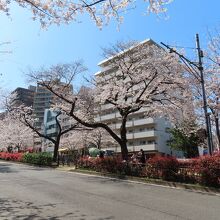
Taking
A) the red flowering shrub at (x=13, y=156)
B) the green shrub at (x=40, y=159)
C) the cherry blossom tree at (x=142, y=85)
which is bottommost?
the green shrub at (x=40, y=159)

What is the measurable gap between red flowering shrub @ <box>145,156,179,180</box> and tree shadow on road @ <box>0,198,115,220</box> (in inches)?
286

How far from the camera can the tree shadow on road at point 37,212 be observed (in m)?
7.21

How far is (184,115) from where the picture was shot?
73.8 ft

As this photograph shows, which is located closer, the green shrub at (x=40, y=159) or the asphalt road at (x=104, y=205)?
the asphalt road at (x=104, y=205)

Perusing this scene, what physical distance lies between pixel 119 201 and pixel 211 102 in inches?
613

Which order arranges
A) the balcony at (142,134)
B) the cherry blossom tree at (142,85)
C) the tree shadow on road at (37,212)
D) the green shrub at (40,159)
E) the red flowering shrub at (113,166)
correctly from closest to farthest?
1. the tree shadow on road at (37,212)
2. the red flowering shrub at (113,166)
3. the cherry blossom tree at (142,85)
4. the green shrub at (40,159)
5. the balcony at (142,134)

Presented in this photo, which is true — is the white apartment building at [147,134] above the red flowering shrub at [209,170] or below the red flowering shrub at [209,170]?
above

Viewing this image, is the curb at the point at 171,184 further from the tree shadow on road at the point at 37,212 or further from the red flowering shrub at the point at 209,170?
the tree shadow on road at the point at 37,212

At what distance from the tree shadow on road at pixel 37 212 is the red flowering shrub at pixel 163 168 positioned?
7.27 metres

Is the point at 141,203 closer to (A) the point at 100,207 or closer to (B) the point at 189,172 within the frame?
(A) the point at 100,207

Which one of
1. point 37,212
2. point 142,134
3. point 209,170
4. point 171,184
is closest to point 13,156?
point 142,134

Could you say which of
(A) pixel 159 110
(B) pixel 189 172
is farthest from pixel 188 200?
(A) pixel 159 110

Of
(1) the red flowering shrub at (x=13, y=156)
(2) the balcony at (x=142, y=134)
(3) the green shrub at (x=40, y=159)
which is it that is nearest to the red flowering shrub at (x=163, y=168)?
(3) the green shrub at (x=40, y=159)

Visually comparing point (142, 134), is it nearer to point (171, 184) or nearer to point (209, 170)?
point (171, 184)
